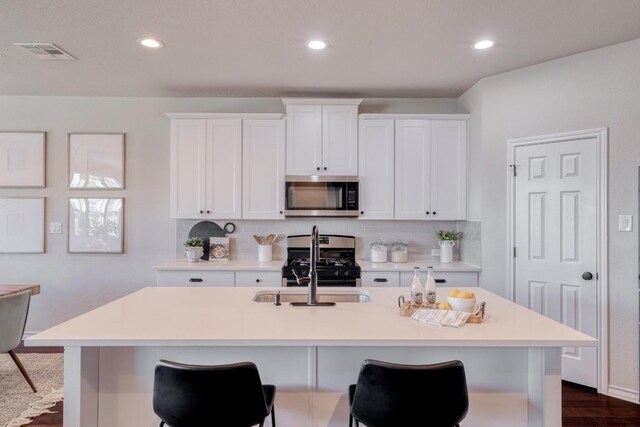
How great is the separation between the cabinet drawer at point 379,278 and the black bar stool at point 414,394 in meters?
2.15

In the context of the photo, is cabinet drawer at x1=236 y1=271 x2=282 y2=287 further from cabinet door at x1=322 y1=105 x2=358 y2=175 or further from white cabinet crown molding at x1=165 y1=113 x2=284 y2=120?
white cabinet crown molding at x1=165 y1=113 x2=284 y2=120

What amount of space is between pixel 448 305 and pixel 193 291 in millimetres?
1521

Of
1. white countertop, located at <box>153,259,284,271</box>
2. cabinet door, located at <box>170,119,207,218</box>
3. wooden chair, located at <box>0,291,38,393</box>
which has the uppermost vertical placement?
cabinet door, located at <box>170,119,207,218</box>

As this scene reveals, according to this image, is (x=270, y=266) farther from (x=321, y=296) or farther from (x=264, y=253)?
(x=321, y=296)

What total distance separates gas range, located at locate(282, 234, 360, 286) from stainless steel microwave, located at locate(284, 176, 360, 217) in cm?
45

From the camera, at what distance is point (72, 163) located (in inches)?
160

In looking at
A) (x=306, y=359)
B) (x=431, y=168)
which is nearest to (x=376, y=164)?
(x=431, y=168)

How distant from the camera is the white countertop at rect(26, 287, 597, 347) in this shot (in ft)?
4.80

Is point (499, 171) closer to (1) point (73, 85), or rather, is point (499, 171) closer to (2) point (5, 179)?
(1) point (73, 85)

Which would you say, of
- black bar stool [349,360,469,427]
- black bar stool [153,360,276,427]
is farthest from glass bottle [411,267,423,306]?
black bar stool [153,360,276,427]

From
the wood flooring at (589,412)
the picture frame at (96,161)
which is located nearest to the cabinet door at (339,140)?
the picture frame at (96,161)

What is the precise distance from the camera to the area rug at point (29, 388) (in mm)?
2514

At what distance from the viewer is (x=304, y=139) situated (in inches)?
148

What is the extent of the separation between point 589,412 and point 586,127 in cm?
207
